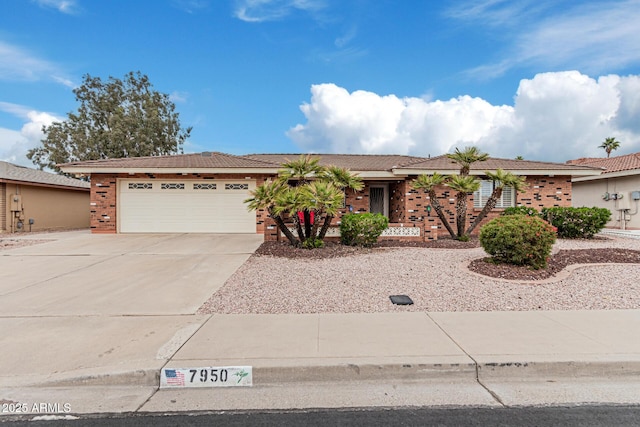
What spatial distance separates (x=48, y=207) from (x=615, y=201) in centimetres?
2941

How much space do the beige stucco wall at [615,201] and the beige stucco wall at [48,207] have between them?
2893 centimetres

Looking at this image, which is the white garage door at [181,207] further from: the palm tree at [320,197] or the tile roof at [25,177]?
the palm tree at [320,197]

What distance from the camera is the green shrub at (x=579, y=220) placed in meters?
12.4

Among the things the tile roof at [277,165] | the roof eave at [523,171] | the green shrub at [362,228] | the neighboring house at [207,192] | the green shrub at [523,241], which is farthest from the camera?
the neighboring house at [207,192]

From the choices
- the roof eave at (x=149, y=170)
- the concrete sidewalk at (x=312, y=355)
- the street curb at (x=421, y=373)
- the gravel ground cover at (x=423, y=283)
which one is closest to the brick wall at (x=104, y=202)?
the roof eave at (x=149, y=170)

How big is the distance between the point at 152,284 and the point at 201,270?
1.33 m

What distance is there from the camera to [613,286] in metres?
6.52

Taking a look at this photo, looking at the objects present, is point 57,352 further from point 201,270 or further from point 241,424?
point 201,270

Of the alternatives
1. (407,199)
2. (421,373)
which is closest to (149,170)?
(407,199)

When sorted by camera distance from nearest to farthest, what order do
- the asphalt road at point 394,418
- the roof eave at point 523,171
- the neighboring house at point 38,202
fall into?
the asphalt road at point 394,418
the roof eave at point 523,171
the neighboring house at point 38,202

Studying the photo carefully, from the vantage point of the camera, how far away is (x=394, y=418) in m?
2.94

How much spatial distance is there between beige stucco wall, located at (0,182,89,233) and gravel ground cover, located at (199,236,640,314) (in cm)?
1465

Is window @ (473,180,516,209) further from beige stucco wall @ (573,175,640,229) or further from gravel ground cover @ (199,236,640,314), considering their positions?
beige stucco wall @ (573,175,640,229)

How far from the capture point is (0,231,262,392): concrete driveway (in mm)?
3805
